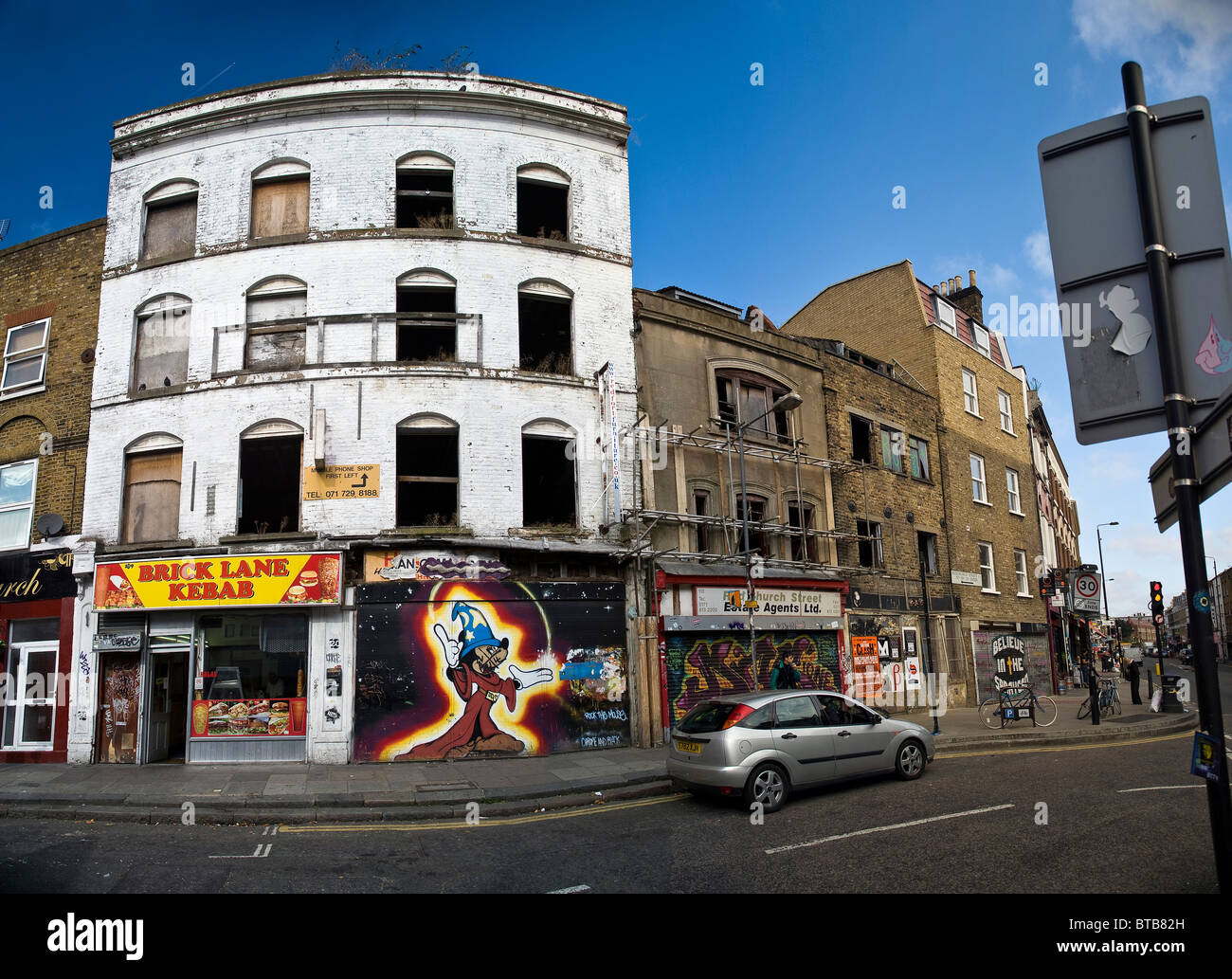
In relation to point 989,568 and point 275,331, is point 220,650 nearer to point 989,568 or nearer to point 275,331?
point 275,331

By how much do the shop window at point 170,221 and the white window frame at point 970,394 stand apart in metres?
25.9

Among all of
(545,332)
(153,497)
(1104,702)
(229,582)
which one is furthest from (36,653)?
(1104,702)

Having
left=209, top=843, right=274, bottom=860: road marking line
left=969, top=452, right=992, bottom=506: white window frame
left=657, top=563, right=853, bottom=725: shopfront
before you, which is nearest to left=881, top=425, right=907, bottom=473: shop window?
left=969, top=452, right=992, bottom=506: white window frame

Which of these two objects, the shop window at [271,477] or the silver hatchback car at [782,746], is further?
the shop window at [271,477]

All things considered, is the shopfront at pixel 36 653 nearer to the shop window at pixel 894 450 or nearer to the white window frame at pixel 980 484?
the shop window at pixel 894 450

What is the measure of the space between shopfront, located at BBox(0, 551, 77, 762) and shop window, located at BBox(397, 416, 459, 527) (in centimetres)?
721

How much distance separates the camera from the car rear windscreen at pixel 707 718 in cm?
1062

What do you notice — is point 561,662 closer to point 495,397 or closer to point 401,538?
point 401,538

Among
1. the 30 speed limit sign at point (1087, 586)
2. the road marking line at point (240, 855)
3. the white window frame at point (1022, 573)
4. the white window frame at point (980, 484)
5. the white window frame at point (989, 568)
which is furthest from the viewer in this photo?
the white window frame at point (1022, 573)

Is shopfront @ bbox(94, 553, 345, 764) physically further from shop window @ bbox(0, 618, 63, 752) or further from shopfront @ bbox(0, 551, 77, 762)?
shop window @ bbox(0, 618, 63, 752)

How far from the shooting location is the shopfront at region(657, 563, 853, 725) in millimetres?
17375

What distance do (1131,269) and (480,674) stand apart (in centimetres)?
1375

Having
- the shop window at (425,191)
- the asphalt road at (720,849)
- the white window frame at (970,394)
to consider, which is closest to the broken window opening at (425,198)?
the shop window at (425,191)
